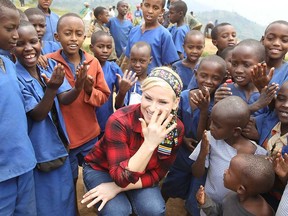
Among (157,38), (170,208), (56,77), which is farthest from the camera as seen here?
(157,38)

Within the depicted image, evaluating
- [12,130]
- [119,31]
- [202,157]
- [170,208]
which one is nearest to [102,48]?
[12,130]

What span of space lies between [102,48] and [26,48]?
1.21m

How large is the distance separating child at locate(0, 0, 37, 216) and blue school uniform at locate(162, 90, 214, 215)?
1276 millimetres

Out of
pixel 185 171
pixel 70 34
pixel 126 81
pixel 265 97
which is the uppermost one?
pixel 70 34

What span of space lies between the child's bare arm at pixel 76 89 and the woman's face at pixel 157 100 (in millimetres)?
506

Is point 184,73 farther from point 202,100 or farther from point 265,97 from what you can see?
point 265,97

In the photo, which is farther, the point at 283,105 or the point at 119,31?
the point at 119,31

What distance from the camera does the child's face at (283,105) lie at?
1.98 m

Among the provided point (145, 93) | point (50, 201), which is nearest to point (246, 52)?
point (145, 93)

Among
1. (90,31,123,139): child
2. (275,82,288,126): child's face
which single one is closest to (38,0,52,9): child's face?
(90,31,123,139): child

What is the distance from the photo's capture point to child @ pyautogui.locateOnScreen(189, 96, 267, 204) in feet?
6.56

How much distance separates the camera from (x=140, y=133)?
214cm

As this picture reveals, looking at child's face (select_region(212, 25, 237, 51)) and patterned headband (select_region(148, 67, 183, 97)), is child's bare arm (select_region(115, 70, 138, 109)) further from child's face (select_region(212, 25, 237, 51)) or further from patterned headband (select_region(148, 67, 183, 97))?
child's face (select_region(212, 25, 237, 51))

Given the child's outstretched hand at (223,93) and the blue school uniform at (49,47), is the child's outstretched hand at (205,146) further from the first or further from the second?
the blue school uniform at (49,47)
